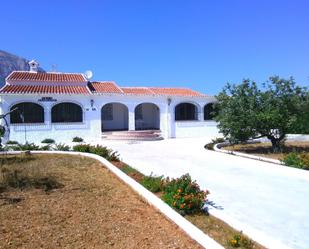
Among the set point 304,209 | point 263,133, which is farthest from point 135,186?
point 263,133

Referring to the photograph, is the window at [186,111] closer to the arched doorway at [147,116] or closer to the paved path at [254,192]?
the arched doorway at [147,116]

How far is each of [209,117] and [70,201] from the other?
23.2 m

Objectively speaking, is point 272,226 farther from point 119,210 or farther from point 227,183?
point 227,183

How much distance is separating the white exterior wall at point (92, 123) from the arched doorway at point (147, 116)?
4.00 meters

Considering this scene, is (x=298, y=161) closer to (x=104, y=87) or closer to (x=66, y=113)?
(x=66, y=113)

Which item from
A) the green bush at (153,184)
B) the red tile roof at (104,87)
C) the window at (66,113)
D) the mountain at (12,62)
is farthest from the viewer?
the mountain at (12,62)

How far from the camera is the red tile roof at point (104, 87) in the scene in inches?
1120

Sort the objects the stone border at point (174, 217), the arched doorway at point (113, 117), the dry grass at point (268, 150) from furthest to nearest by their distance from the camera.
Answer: the arched doorway at point (113, 117), the dry grass at point (268, 150), the stone border at point (174, 217)

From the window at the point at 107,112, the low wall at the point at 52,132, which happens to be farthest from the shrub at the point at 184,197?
the window at the point at 107,112

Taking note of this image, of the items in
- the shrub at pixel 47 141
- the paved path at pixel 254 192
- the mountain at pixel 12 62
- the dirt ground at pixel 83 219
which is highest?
the mountain at pixel 12 62

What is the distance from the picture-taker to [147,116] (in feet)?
104

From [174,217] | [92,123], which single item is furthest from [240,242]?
[92,123]

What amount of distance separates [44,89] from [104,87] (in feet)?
20.1

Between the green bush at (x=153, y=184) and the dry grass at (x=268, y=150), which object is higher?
the green bush at (x=153, y=184)
